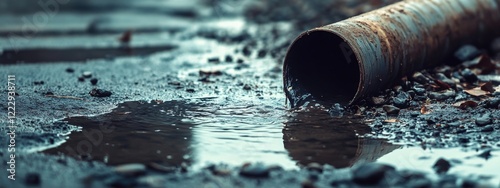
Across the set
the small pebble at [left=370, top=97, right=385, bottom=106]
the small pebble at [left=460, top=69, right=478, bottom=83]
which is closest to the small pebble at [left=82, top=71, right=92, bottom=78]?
the small pebble at [left=370, top=97, right=385, bottom=106]

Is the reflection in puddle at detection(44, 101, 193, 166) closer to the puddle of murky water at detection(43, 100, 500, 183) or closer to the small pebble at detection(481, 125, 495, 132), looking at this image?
the puddle of murky water at detection(43, 100, 500, 183)

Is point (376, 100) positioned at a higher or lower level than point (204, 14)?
lower

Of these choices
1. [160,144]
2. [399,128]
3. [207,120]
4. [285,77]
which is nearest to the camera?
[160,144]

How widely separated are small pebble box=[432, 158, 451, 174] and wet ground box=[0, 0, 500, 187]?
1 cm

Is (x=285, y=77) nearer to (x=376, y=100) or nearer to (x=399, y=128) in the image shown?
(x=376, y=100)

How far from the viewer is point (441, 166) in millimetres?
3582

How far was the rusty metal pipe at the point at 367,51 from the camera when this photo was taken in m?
4.84

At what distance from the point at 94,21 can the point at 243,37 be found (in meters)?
2.98

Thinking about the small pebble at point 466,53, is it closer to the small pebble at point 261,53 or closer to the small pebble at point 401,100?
the small pebble at point 401,100

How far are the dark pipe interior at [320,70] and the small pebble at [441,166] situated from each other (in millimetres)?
1439

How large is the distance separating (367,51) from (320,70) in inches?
28.9

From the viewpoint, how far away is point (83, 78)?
6117mm

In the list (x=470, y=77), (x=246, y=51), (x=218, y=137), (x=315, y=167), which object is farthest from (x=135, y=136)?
(x=246, y=51)

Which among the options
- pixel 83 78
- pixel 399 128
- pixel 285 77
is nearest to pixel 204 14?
pixel 83 78
